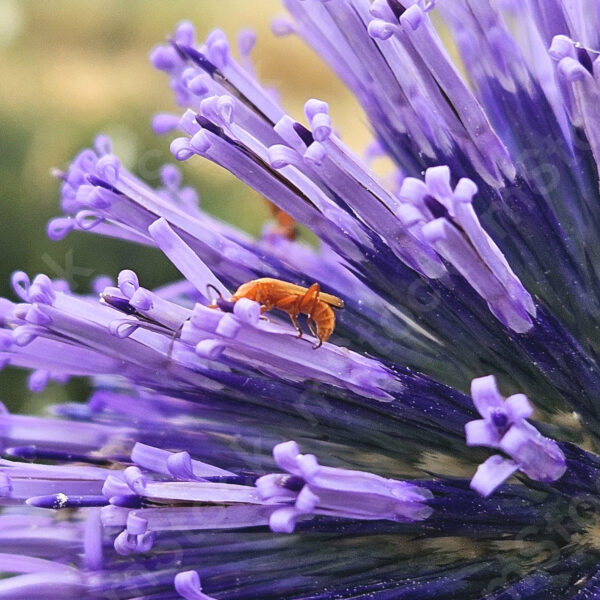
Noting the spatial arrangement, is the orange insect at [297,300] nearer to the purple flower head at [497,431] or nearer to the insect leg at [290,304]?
the insect leg at [290,304]

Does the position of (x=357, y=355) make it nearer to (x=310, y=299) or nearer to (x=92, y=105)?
(x=310, y=299)

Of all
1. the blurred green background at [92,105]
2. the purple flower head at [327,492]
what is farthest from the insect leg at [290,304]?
the blurred green background at [92,105]

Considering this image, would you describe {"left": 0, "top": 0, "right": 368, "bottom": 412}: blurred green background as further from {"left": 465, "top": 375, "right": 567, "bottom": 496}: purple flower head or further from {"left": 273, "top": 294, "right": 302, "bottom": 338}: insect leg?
{"left": 465, "top": 375, "right": 567, "bottom": 496}: purple flower head

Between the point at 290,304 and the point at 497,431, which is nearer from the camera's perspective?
the point at 497,431

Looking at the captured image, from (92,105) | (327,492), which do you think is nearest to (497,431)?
(327,492)

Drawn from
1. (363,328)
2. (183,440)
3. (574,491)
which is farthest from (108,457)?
(574,491)

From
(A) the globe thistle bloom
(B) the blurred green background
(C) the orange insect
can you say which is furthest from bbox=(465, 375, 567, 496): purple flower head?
(B) the blurred green background
